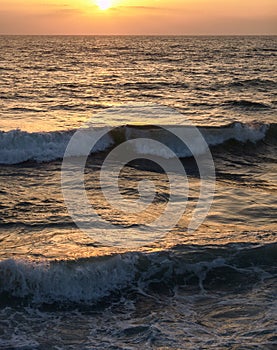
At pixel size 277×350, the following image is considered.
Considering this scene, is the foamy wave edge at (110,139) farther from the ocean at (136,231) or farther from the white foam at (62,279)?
the white foam at (62,279)

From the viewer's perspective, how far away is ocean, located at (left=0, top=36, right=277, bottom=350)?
5633mm

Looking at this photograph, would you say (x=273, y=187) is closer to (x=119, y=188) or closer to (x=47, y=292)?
(x=119, y=188)

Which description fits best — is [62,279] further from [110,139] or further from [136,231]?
[110,139]

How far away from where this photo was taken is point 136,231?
26.9 ft

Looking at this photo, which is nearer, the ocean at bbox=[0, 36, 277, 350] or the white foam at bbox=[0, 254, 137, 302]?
the ocean at bbox=[0, 36, 277, 350]

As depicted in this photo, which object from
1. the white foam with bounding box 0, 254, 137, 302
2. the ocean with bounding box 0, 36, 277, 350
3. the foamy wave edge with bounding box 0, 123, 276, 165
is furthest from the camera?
the foamy wave edge with bounding box 0, 123, 276, 165

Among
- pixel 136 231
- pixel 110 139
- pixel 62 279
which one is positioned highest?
pixel 110 139

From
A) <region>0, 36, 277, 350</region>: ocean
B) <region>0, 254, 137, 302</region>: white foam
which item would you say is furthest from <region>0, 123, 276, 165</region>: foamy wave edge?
<region>0, 254, 137, 302</region>: white foam

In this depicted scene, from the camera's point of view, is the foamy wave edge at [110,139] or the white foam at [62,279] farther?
the foamy wave edge at [110,139]

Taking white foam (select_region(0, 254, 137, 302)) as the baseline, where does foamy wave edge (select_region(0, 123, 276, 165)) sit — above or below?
above

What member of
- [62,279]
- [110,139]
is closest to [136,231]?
[62,279]

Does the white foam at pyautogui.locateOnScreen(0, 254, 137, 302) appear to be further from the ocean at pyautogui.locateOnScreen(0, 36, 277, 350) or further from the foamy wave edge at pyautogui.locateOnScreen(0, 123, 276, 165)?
the foamy wave edge at pyautogui.locateOnScreen(0, 123, 276, 165)

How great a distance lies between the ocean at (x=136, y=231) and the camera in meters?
5.63

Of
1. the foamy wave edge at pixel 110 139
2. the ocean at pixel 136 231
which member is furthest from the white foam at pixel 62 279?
the foamy wave edge at pixel 110 139
